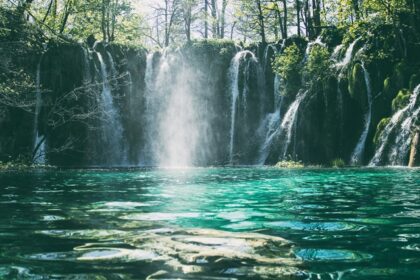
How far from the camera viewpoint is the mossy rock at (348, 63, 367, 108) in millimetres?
24453

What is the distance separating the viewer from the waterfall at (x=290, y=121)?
2602cm

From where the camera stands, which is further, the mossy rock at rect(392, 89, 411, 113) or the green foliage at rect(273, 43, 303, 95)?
the green foliage at rect(273, 43, 303, 95)

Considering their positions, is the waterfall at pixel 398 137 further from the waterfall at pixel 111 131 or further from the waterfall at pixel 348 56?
the waterfall at pixel 111 131

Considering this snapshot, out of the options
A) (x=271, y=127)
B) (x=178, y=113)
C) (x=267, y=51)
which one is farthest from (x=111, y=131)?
(x=267, y=51)

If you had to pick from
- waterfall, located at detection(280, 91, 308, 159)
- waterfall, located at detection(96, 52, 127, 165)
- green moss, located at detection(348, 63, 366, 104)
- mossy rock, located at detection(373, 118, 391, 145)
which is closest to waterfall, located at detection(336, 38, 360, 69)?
green moss, located at detection(348, 63, 366, 104)

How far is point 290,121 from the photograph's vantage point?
87.9 feet

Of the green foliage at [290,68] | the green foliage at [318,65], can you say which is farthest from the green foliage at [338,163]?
the green foliage at [290,68]

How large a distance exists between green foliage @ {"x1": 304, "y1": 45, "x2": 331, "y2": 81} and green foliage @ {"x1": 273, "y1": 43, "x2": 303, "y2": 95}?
1025 mm

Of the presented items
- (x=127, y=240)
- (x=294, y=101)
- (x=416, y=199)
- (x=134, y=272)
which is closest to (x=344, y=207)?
(x=416, y=199)

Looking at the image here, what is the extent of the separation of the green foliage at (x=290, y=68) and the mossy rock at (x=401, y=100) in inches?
281

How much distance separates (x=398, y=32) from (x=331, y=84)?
16.1 ft

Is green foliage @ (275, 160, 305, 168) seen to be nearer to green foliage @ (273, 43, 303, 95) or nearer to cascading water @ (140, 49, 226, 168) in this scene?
green foliage @ (273, 43, 303, 95)

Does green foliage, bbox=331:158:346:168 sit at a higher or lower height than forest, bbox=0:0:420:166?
lower

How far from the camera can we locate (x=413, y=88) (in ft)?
72.6
